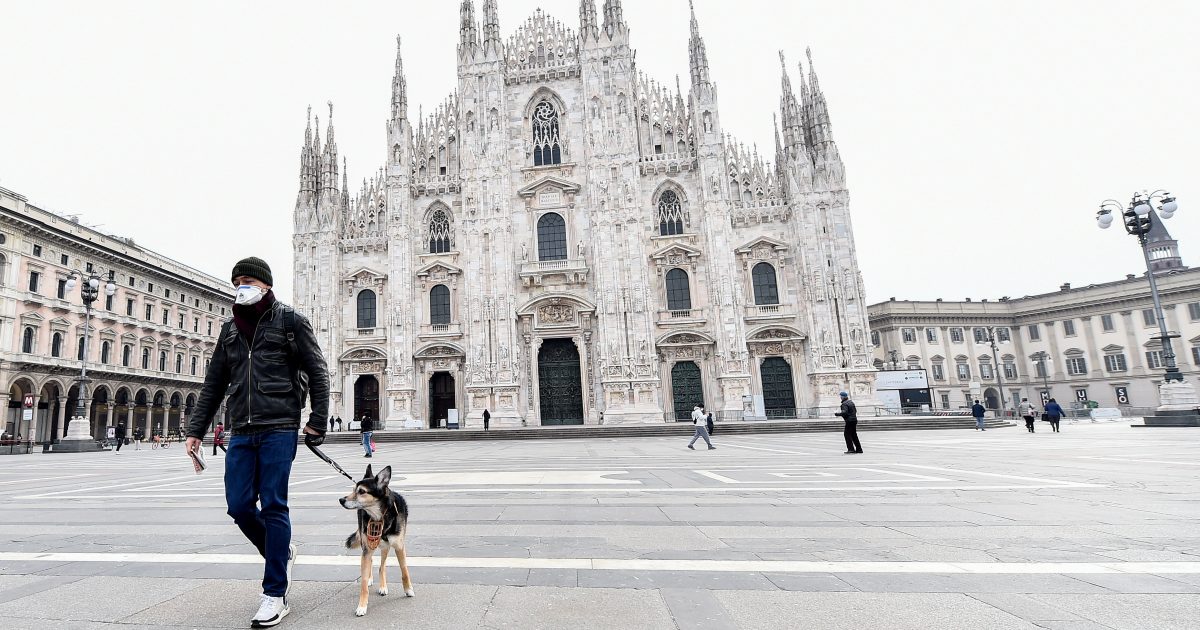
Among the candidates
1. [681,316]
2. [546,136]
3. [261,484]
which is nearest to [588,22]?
[546,136]

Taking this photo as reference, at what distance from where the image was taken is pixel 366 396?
31234 millimetres

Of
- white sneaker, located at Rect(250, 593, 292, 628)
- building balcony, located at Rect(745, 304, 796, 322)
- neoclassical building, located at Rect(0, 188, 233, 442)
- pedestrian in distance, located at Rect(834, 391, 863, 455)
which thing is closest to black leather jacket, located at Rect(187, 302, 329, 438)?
white sneaker, located at Rect(250, 593, 292, 628)

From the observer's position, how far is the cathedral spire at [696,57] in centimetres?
3167

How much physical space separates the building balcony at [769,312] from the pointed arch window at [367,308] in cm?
2056

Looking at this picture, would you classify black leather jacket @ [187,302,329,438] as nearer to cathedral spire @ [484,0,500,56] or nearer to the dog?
the dog

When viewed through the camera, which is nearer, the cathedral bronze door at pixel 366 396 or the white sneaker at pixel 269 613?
the white sneaker at pixel 269 613

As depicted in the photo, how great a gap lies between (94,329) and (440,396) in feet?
78.2

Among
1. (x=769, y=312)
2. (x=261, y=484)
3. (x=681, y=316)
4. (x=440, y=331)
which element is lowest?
(x=261, y=484)

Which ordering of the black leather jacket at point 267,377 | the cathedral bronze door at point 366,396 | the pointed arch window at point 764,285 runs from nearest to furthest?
1. the black leather jacket at point 267,377
2. the pointed arch window at point 764,285
3. the cathedral bronze door at point 366,396

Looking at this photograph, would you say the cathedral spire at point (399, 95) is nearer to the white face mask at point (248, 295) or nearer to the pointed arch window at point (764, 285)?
the pointed arch window at point (764, 285)

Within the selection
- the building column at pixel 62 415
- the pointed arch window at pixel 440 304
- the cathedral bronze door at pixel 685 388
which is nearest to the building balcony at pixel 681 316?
the cathedral bronze door at pixel 685 388

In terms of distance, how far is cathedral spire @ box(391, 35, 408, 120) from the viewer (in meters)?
32.5

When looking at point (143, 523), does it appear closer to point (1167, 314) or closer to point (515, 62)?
point (515, 62)

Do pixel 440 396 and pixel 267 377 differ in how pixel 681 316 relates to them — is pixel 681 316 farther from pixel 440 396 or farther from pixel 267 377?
pixel 267 377
